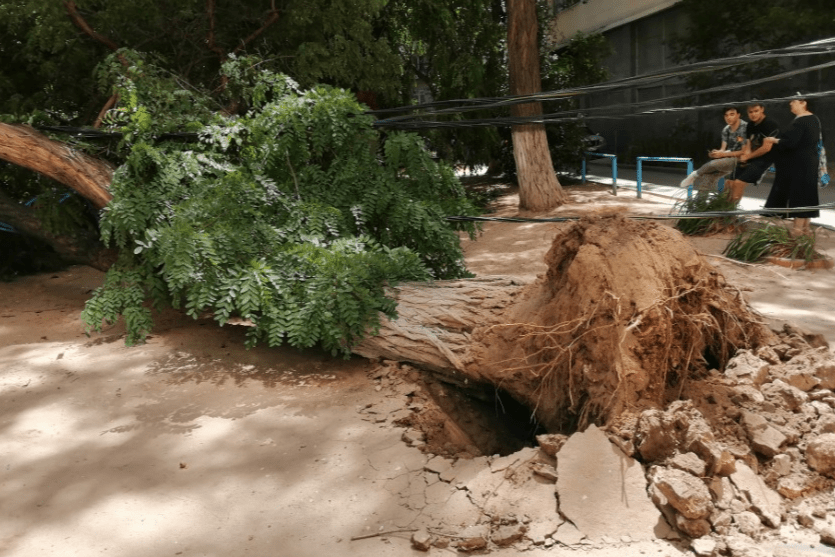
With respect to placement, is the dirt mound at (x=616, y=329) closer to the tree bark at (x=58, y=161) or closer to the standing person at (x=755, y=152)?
the tree bark at (x=58, y=161)

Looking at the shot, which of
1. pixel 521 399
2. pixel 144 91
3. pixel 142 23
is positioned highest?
pixel 142 23

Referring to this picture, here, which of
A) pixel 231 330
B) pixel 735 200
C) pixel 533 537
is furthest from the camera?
pixel 735 200

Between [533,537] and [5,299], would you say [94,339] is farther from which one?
[533,537]

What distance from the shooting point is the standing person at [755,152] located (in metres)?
9.50

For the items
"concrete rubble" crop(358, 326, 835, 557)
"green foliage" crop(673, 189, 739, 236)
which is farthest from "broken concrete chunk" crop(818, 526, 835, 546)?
"green foliage" crop(673, 189, 739, 236)

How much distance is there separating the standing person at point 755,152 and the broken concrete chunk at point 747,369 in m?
5.46

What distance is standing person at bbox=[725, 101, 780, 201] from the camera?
9500 millimetres

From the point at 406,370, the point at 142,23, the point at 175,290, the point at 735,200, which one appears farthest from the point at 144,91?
the point at 735,200

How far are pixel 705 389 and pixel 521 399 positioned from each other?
4.11 ft

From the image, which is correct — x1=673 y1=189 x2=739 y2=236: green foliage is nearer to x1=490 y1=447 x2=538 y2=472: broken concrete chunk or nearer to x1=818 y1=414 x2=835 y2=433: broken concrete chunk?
x1=818 y1=414 x2=835 y2=433: broken concrete chunk

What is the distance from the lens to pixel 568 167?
18.8m

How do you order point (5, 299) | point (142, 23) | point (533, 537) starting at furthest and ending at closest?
point (142, 23), point (5, 299), point (533, 537)

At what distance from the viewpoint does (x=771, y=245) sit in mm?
8586

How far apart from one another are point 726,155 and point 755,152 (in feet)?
1.55
